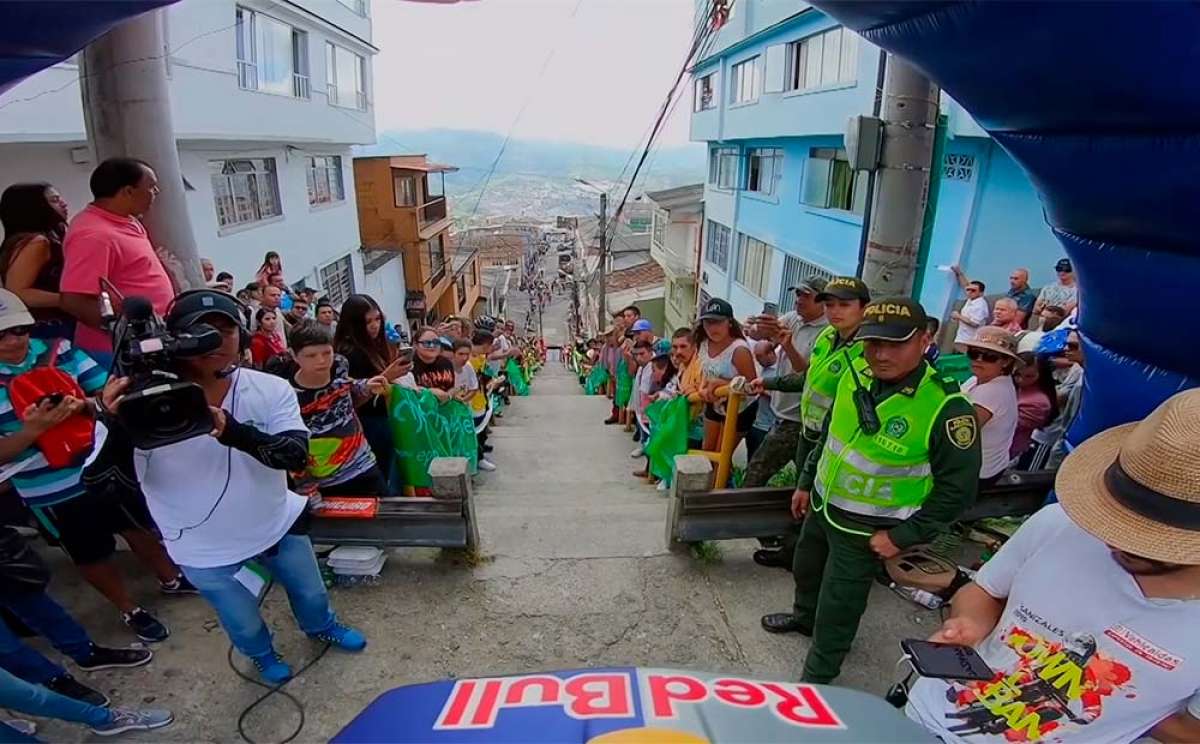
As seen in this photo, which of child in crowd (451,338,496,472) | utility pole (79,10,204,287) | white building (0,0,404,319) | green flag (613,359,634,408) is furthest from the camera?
green flag (613,359,634,408)

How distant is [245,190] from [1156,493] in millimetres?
14385

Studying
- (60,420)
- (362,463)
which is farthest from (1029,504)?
(60,420)

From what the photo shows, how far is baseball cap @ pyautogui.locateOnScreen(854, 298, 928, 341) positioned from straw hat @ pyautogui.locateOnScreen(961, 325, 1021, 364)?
1.04 metres

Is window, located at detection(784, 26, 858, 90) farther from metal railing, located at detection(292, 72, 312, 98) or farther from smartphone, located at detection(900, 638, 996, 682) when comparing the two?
smartphone, located at detection(900, 638, 996, 682)

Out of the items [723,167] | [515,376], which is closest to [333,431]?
[515,376]

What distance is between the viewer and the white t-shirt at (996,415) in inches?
127

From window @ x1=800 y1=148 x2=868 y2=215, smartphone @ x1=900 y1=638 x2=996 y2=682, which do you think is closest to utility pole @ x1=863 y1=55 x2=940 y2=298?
smartphone @ x1=900 y1=638 x2=996 y2=682

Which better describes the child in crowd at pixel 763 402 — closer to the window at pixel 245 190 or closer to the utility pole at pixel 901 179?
the utility pole at pixel 901 179

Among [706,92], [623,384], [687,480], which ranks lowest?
[623,384]

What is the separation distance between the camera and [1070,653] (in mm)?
1536

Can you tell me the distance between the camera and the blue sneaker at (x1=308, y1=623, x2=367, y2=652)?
9.60 feet

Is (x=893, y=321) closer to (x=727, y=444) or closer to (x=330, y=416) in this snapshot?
(x=727, y=444)

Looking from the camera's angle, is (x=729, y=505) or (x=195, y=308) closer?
(x=195, y=308)

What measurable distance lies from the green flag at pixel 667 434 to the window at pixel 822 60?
404 inches
